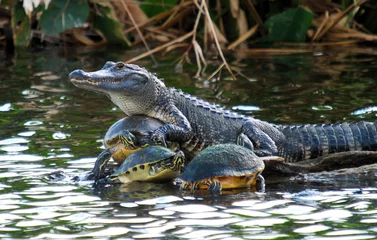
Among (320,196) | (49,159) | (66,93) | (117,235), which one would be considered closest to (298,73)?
(66,93)

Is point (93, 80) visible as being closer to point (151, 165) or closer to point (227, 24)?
point (151, 165)

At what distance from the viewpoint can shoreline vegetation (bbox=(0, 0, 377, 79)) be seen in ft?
45.0

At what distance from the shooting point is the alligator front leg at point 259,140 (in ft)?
22.6

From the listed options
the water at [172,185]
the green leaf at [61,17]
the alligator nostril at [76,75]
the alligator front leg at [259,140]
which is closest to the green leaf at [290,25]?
the water at [172,185]

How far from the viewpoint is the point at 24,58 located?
13.8 metres

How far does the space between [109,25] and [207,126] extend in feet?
23.4

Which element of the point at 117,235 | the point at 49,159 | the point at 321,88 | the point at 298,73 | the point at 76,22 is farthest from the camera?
the point at 76,22

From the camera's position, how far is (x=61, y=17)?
1299 cm

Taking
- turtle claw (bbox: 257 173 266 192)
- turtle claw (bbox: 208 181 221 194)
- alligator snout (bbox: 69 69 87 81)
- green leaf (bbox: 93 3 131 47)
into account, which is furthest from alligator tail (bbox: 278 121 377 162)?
green leaf (bbox: 93 3 131 47)

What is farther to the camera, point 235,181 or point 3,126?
point 3,126

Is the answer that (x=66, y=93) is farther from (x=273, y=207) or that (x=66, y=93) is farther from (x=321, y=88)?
(x=273, y=207)

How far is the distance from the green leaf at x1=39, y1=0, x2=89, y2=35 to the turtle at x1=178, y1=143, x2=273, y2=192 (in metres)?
7.24

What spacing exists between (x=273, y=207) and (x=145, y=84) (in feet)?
7.09

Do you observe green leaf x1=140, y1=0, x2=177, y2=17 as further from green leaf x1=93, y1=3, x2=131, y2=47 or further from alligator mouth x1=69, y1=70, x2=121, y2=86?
alligator mouth x1=69, y1=70, x2=121, y2=86
